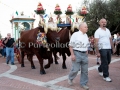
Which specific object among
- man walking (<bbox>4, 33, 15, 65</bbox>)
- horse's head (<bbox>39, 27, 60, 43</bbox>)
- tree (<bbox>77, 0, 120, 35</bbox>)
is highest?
tree (<bbox>77, 0, 120, 35</bbox>)

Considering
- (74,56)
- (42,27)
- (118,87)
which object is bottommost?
(118,87)

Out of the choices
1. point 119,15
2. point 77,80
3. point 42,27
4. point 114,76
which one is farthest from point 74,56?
point 119,15

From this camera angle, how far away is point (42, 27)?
7746 millimetres

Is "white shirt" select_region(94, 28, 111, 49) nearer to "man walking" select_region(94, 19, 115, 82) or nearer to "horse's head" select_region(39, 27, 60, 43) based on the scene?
"man walking" select_region(94, 19, 115, 82)

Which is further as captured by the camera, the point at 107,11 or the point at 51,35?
the point at 107,11

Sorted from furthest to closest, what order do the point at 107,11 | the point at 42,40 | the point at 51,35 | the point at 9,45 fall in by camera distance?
the point at 107,11, the point at 9,45, the point at 51,35, the point at 42,40

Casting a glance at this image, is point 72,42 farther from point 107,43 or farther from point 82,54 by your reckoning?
point 107,43

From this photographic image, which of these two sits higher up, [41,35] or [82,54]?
[41,35]

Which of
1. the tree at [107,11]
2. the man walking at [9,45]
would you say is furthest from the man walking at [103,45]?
the tree at [107,11]

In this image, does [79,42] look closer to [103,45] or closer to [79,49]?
[79,49]

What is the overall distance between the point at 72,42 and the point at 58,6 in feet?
12.9

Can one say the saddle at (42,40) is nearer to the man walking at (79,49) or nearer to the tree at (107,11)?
the man walking at (79,49)

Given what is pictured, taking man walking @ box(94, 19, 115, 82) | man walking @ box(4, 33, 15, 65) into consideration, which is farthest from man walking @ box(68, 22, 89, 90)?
man walking @ box(4, 33, 15, 65)

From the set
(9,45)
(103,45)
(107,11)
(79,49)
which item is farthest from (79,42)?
(107,11)
